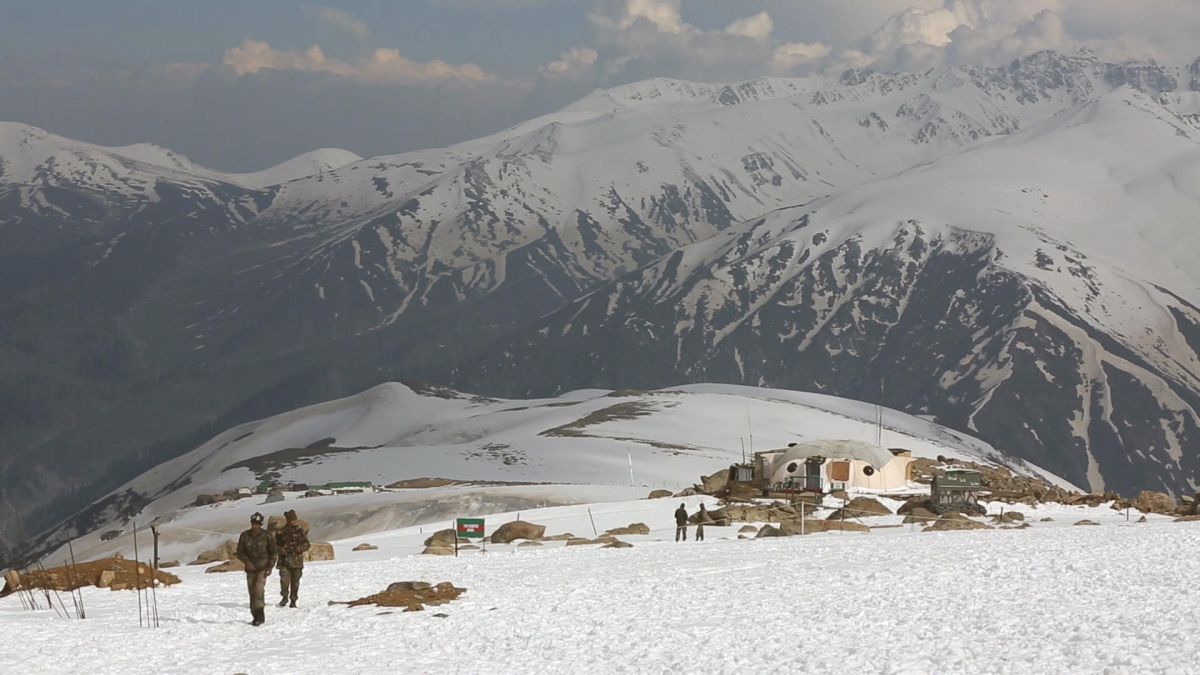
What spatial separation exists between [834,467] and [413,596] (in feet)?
160

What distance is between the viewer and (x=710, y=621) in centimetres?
2289

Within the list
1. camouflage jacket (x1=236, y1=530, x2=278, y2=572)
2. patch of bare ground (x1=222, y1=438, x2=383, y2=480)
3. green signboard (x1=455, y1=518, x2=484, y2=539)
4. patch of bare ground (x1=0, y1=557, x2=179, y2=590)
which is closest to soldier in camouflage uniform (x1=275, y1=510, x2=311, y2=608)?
Result: camouflage jacket (x1=236, y1=530, x2=278, y2=572)

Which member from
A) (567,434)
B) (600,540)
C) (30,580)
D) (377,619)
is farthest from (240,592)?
(567,434)

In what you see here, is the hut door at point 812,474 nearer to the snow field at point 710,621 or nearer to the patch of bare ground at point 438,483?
the snow field at point 710,621

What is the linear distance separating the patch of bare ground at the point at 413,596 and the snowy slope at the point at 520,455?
55.9m

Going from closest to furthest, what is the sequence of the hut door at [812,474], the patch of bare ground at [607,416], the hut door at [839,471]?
the hut door at [812,474]
the hut door at [839,471]
the patch of bare ground at [607,416]

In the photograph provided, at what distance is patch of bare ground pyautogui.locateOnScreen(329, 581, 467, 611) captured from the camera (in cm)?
2580

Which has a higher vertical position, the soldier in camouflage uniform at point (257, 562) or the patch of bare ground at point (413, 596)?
the soldier in camouflage uniform at point (257, 562)

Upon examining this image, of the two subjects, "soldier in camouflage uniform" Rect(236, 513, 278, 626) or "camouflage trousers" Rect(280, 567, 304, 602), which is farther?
"camouflage trousers" Rect(280, 567, 304, 602)

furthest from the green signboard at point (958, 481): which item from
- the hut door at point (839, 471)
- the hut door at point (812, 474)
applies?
the hut door at point (839, 471)

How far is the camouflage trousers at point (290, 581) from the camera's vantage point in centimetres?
2528

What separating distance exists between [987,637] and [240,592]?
15.7m

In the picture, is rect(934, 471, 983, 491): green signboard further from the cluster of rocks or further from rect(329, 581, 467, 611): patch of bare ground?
rect(329, 581, 467, 611): patch of bare ground

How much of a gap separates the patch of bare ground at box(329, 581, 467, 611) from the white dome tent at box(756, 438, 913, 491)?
43518 millimetres
